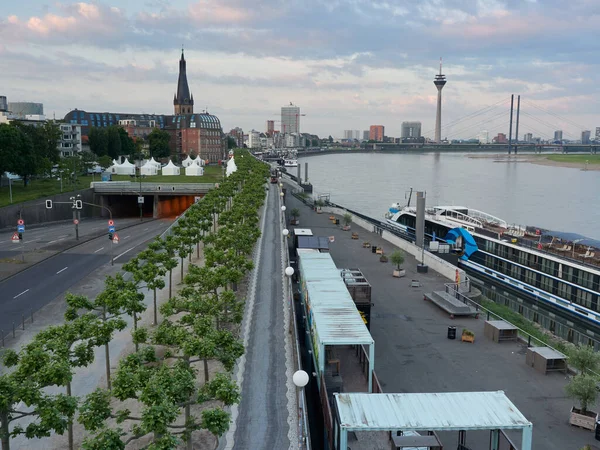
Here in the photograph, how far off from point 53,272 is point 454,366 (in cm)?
3271

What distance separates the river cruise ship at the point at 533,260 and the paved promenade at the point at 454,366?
10047 millimetres

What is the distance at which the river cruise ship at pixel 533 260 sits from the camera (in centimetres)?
3822

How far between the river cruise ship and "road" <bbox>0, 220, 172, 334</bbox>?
31605 millimetres

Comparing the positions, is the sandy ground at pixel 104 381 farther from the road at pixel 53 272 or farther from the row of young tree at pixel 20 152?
the row of young tree at pixel 20 152

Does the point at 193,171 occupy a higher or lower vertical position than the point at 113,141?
lower

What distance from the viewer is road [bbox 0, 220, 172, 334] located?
1324 inches

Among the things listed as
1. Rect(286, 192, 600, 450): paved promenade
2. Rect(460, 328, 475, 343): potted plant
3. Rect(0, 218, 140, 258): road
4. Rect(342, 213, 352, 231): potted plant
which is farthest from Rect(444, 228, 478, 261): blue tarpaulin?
Rect(0, 218, 140, 258): road

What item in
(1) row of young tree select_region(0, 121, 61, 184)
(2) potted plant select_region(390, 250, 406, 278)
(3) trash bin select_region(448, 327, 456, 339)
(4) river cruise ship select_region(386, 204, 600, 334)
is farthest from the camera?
(1) row of young tree select_region(0, 121, 61, 184)

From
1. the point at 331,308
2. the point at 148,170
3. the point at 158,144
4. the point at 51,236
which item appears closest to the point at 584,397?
the point at 331,308

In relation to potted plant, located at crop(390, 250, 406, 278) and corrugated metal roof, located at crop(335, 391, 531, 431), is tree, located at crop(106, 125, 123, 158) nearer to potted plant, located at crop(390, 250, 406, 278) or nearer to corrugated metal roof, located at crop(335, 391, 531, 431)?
potted plant, located at crop(390, 250, 406, 278)

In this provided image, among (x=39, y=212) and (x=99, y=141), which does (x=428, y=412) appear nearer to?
(x=39, y=212)

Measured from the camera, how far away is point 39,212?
70500mm

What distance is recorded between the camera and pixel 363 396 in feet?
51.1

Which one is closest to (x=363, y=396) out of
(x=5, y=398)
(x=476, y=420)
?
(x=476, y=420)
